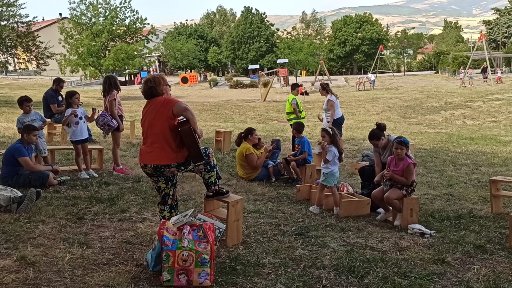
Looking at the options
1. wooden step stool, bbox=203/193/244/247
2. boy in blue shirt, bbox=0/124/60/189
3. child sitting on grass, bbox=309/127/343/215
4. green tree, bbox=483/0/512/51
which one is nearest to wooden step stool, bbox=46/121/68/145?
boy in blue shirt, bbox=0/124/60/189

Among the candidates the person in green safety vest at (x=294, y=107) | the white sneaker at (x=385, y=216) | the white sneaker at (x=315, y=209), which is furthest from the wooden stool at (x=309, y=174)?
the person in green safety vest at (x=294, y=107)

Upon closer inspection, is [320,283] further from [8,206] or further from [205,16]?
[205,16]

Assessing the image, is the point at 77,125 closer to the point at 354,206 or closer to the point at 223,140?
the point at 223,140

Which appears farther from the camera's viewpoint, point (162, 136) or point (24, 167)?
point (24, 167)

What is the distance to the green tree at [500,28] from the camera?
6400 cm

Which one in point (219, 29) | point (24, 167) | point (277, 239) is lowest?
point (277, 239)

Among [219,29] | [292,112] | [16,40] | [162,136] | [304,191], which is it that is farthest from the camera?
[219,29]

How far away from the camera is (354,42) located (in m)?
68.3

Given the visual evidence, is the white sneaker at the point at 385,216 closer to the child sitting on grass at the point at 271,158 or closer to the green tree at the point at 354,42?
the child sitting on grass at the point at 271,158

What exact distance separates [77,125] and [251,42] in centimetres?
6116

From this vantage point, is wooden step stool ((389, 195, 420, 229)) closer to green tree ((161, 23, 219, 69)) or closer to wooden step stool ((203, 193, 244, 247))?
wooden step stool ((203, 193, 244, 247))

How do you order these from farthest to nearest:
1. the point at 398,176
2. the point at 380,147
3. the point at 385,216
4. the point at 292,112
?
the point at 292,112 → the point at 380,147 → the point at 385,216 → the point at 398,176

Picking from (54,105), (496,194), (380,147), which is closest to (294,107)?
(380,147)

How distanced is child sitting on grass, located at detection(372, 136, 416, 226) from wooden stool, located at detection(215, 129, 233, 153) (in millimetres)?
5518
